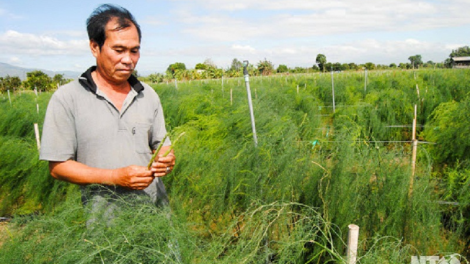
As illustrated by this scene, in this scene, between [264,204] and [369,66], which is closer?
[264,204]

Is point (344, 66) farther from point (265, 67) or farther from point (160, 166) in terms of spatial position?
point (160, 166)

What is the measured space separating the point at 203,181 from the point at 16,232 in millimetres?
1554

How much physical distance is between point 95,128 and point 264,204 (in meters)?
1.28

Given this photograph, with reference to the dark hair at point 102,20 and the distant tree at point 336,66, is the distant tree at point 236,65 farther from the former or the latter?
the dark hair at point 102,20

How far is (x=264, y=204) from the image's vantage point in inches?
87.1

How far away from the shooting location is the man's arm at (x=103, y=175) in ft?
3.91

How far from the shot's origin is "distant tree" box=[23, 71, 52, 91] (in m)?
21.9

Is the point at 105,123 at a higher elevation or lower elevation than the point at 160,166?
higher

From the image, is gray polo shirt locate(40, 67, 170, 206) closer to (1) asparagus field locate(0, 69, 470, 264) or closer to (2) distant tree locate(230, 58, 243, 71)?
(1) asparagus field locate(0, 69, 470, 264)

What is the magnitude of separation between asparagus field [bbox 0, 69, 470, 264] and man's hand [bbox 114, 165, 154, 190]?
107mm

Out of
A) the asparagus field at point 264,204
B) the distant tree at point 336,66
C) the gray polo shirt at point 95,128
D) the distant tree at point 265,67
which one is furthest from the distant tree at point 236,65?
the gray polo shirt at point 95,128

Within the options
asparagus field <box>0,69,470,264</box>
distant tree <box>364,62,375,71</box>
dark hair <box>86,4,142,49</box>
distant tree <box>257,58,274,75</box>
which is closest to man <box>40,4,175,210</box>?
dark hair <box>86,4,142,49</box>

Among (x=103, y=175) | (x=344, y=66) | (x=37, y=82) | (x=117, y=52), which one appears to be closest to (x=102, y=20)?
(x=117, y=52)

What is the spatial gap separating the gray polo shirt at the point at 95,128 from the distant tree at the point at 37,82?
22339mm
